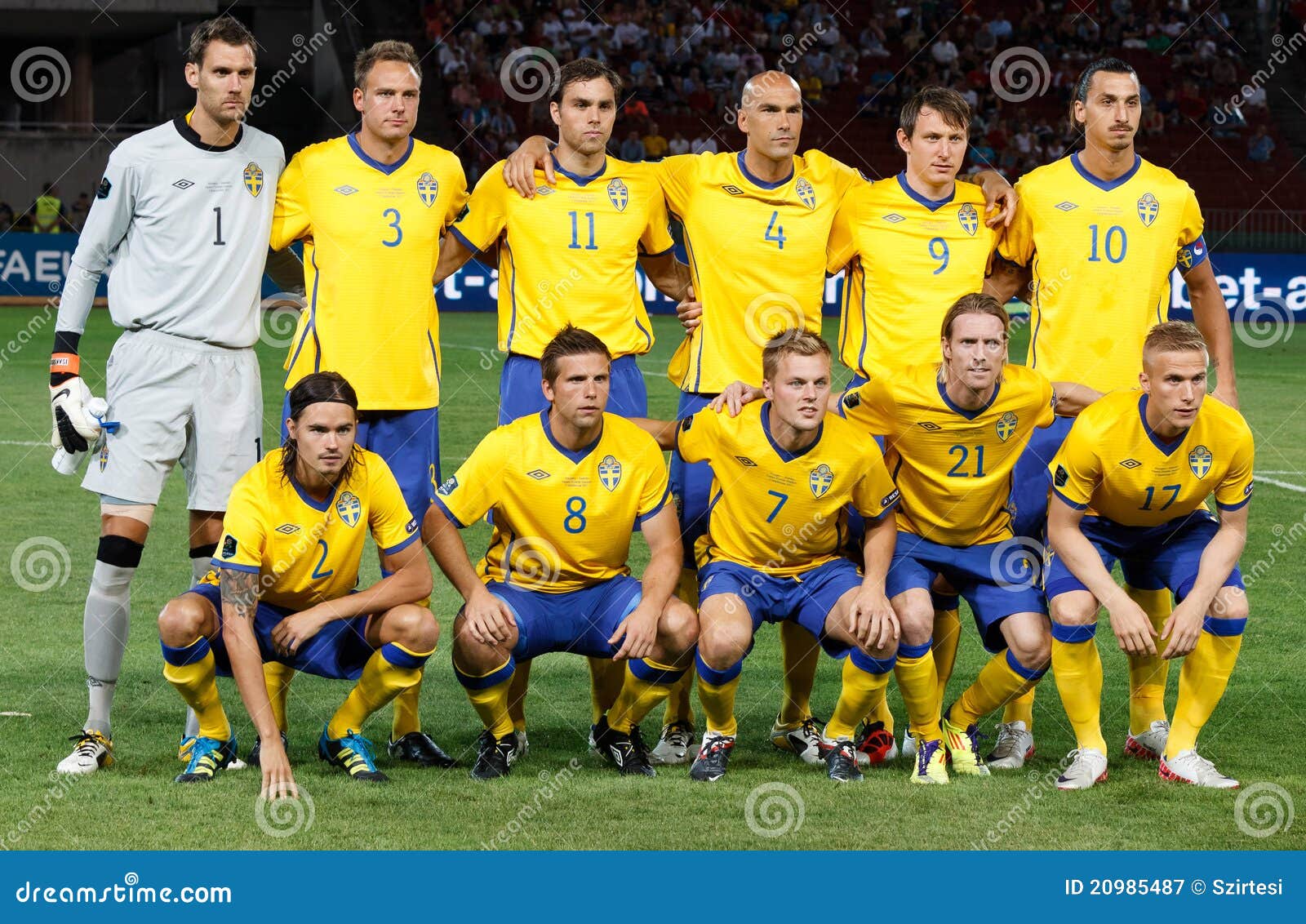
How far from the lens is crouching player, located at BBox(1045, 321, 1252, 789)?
524cm

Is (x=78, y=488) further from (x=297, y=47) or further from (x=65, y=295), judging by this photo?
(x=297, y=47)

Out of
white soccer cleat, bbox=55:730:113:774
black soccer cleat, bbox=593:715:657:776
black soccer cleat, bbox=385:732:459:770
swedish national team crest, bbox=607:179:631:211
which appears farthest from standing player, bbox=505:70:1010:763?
white soccer cleat, bbox=55:730:113:774

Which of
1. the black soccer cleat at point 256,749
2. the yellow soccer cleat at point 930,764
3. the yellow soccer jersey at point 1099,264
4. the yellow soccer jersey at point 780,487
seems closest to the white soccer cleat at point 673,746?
the yellow soccer jersey at point 780,487

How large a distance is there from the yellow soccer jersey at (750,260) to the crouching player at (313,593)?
4.21ft

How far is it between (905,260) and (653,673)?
1.71 meters

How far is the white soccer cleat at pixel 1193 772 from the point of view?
17.1 feet

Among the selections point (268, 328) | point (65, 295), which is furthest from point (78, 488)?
point (268, 328)

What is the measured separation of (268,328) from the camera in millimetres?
20031

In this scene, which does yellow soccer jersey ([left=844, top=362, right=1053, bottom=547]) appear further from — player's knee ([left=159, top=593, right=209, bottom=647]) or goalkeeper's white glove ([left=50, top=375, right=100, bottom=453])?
goalkeeper's white glove ([left=50, top=375, right=100, bottom=453])

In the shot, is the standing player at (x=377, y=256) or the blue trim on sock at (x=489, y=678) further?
the standing player at (x=377, y=256)

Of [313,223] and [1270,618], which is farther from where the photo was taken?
[1270,618]

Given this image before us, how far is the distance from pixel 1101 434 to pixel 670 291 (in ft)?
5.76

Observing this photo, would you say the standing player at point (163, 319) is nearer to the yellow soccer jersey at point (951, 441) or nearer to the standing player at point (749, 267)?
the standing player at point (749, 267)

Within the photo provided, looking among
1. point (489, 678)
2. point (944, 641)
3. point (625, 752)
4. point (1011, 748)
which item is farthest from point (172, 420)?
point (1011, 748)
